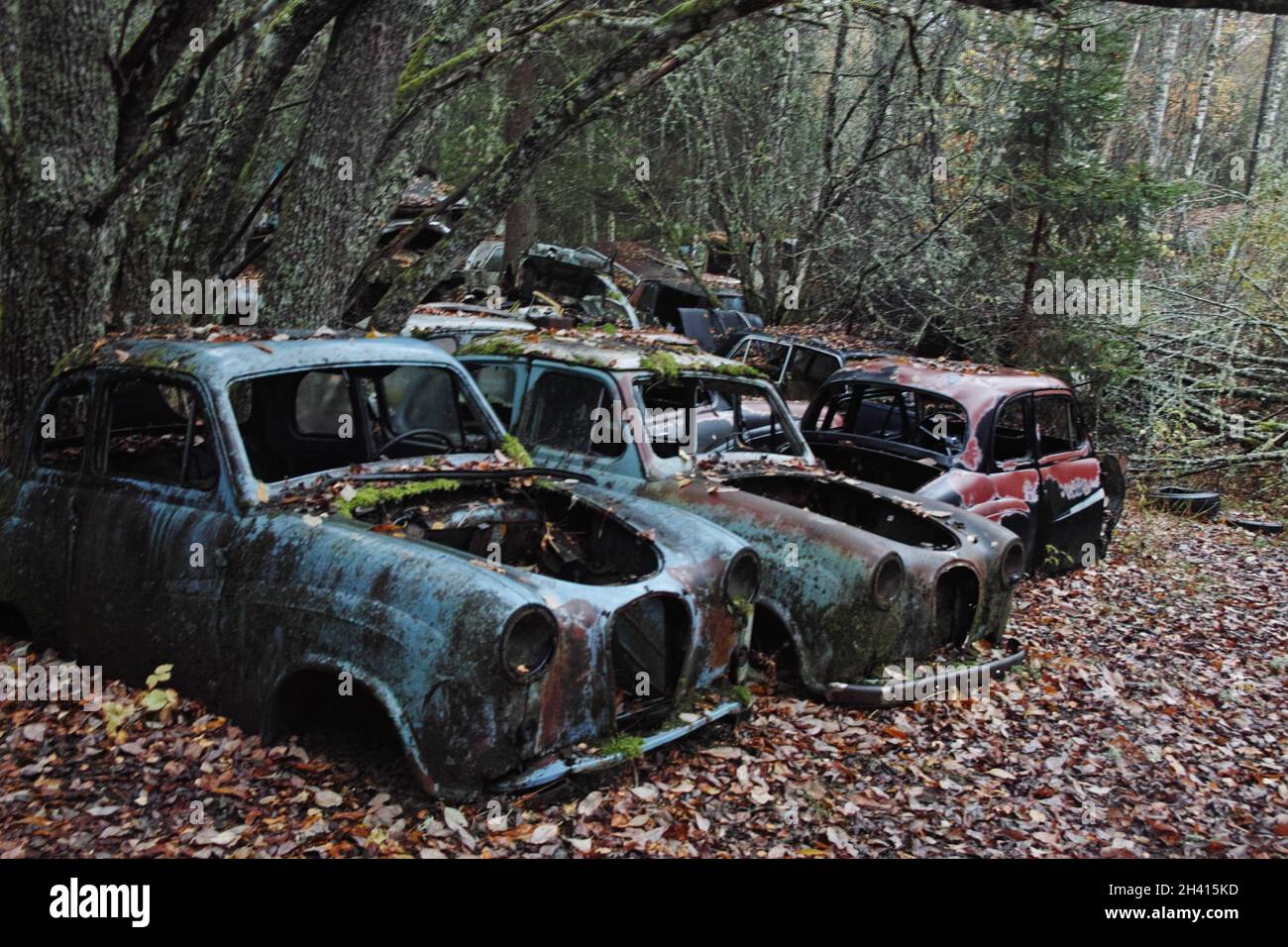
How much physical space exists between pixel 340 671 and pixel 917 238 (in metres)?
11.9

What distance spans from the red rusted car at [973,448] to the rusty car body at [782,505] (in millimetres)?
964

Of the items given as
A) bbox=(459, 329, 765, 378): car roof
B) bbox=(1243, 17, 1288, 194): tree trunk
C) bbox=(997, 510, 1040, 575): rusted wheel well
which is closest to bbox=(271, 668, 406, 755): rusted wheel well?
bbox=(459, 329, 765, 378): car roof

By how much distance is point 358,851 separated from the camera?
3.80 m

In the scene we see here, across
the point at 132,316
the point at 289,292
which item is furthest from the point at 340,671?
the point at 132,316

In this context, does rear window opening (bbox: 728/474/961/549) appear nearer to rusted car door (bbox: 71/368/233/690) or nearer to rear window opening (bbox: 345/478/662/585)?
rear window opening (bbox: 345/478/662/585)

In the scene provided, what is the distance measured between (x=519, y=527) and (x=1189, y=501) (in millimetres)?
9710

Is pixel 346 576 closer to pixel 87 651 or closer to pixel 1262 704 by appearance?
pixel 87 651

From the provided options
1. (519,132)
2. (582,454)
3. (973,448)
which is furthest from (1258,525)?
(519,132)

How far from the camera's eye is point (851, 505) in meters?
6.76

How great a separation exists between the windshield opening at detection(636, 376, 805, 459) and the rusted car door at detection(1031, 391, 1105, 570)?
2291 mm

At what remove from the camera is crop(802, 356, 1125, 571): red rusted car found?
7.50 m

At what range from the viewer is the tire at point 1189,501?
11.9 meters

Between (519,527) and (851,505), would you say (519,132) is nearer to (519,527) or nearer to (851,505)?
(851,505)

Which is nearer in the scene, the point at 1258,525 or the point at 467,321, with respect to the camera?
the point at 467,321
